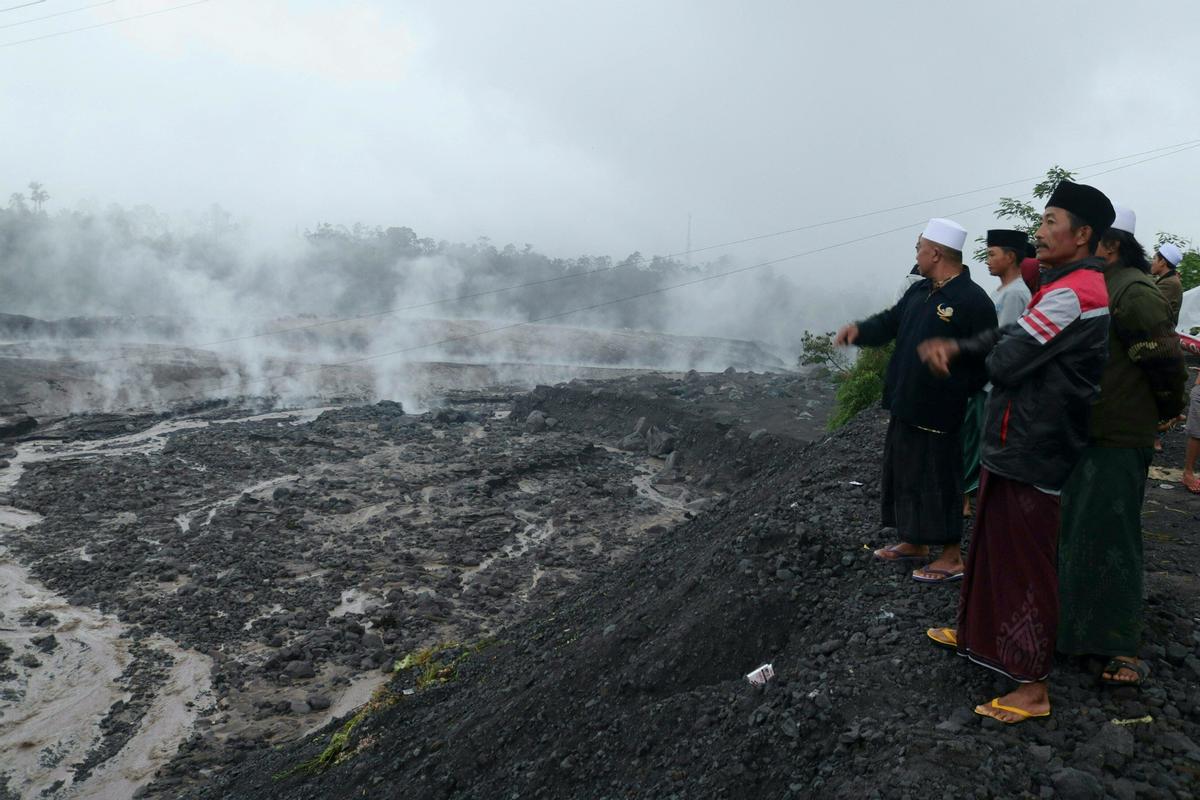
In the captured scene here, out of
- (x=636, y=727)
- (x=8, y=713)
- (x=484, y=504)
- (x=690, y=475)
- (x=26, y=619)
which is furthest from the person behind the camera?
(x=690, y=475)

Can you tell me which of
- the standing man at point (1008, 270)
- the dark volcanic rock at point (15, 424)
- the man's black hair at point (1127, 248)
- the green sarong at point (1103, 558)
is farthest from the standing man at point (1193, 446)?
the dark volcanic rock at point (15, 424)

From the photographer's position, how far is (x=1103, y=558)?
3051 millimetres

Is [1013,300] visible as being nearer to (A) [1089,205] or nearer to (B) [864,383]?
(A) [1089,205]

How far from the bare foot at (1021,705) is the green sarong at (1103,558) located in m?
0.32

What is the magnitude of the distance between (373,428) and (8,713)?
1294cm

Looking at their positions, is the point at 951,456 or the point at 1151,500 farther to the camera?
the point at 1151,500

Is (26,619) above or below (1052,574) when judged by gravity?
below

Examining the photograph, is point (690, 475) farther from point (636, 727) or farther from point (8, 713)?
point (636, 727)

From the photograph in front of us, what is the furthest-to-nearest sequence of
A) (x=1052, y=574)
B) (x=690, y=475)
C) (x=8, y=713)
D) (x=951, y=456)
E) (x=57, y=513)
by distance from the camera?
(x=690, y=475) → (x=57, y=513) → (x=8, y=713) → (x=951, y=456) → (x=1052, y=574)

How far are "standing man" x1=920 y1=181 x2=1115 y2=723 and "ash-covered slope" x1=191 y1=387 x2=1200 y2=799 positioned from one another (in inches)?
9.2

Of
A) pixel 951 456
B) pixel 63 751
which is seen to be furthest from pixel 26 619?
pixel 951 456

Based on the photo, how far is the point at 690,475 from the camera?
1762 centimetres

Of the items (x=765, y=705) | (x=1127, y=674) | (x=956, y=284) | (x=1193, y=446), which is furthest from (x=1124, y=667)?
(x=1193, y=446)

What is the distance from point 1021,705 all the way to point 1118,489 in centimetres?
87
